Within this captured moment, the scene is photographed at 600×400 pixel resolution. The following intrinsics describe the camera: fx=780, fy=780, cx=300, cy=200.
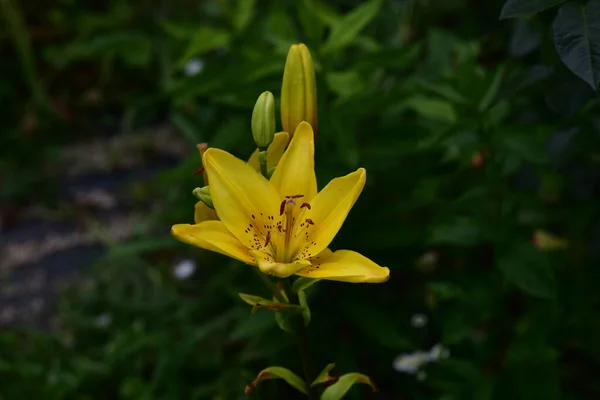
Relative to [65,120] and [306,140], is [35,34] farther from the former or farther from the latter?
[306,140]

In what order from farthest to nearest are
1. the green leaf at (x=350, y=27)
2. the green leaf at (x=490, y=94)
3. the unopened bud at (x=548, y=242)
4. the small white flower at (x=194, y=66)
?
1. the small white flower at (x=194, y=66)
2. the unopened bud at (x=548, y=242)
3. the green leaf at (x=350, y=27)
4. the green leaf at (x=490, y=94)

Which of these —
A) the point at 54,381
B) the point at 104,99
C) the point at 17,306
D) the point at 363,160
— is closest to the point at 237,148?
the point at 363,160

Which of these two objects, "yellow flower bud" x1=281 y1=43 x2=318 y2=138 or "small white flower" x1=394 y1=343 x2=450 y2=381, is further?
"small white flower" x1=394 y1=343 x2=450 y2=381

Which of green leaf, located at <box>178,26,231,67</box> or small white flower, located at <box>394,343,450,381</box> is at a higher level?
green leaf, located at <box>178,26,231,67</box>

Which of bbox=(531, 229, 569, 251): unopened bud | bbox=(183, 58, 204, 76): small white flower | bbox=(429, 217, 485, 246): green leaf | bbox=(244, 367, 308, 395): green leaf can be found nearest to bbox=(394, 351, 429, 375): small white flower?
bbox=(429, 217, 485, 246): green leaf

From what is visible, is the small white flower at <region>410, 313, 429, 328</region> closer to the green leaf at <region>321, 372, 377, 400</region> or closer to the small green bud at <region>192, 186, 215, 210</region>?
the green leaf at <region>321, 372, 377, 400</region>

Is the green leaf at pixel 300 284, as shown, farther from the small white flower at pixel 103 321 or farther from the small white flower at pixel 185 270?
the small white flower at pixel 103 321

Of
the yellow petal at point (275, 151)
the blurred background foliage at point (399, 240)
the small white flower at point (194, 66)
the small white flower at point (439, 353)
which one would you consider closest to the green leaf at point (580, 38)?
the blurred background foliage at point (399, 240)
